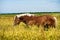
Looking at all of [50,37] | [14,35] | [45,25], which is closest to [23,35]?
[14,35]

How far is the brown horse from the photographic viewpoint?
8.57 m

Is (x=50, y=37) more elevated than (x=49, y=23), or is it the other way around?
(x=50, y=37)

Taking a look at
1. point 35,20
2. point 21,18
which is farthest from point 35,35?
point 21,18

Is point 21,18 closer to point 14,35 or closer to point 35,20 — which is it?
point 35,20

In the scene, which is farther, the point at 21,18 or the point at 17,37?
the point at 21,18

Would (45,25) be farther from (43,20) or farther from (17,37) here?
(17,37)

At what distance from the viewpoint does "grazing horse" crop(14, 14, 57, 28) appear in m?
8.57

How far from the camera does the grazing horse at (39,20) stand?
8570mm

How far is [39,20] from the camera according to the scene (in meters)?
8.83

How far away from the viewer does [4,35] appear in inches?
207

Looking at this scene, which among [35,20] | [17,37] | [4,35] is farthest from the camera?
[35,20]

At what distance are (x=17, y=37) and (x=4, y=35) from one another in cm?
51

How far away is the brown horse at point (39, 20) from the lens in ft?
28.1

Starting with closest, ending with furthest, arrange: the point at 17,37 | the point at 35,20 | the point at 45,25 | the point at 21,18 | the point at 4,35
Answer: the point at 17,37
the point at 4,35
the point at 45,25
the point at 35,20
the point at 21,18
